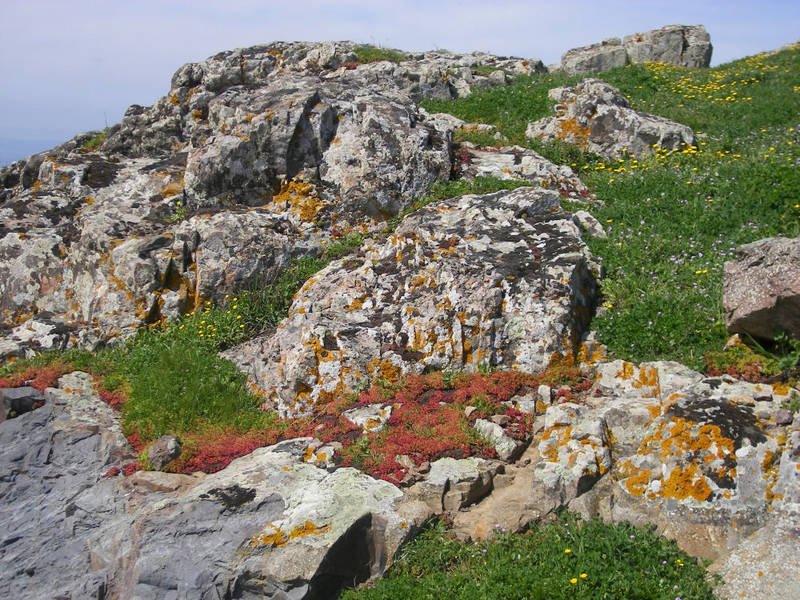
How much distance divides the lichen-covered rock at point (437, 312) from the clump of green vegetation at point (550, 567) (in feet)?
12.3

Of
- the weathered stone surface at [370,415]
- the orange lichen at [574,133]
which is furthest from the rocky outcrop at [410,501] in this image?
the orange lichen at [574,133]

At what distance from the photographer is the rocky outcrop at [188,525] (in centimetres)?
738

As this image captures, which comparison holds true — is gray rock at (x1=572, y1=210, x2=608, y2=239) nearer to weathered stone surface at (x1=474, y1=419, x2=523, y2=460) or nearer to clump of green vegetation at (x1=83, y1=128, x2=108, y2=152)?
weathered stone surface at (x1=474, y1=419, x2=523, y2=460)

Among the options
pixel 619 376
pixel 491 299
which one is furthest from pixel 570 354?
pixel 491 299

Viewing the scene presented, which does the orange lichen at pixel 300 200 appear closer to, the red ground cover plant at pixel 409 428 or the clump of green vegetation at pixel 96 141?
the red ground cover plant at pixel 409 428

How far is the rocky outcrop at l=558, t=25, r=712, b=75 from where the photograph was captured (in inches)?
1225

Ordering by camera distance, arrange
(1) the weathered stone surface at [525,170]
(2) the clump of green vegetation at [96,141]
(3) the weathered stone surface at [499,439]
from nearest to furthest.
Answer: (3) the weathered stone surface at [499,439]
(1) the weathered stone surface at [525,170]
(2) the clump of green vegetation at [96,141]

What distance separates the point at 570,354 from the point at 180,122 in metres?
17.2

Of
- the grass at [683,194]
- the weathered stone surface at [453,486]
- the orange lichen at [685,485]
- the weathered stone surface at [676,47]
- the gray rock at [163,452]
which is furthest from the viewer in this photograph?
the weathered stone surface at [676,47]

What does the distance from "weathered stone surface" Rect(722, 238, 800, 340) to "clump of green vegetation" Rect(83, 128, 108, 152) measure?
21.5m

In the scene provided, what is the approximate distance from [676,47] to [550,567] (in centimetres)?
3319

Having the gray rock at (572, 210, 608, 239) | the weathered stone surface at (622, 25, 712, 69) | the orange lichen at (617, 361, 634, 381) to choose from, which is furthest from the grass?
the weathered stone surface at (622, 25, 712, 69)

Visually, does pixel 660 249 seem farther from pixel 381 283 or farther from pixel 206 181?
pixel 206 181

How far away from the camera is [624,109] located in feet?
63.2
